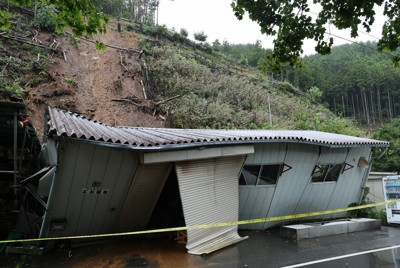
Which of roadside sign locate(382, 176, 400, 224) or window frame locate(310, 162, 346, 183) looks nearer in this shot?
window frame locate(310, 162, 346, 183)

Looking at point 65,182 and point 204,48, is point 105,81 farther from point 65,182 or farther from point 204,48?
point 204,48

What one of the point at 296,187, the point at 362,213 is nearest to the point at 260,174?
the point at 296,187

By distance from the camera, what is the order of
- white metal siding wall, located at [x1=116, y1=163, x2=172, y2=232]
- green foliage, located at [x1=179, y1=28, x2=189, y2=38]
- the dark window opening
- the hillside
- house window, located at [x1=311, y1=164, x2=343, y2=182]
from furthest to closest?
green foliage, located at [x1=179, y1=28, x2=189, y2=38]
the hillside
house window, located at [x1=311, y1=164, x2=343, y2=182]
the dark window opening
white metal siding wall, located at [x1=116, y1=163, x2=172, y2=232]

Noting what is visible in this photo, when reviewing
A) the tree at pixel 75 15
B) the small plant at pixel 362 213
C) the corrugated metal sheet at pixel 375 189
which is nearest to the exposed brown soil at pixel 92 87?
the tree at pixel 75 15

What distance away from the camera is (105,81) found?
2289 centimetres

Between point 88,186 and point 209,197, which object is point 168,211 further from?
point 88,186

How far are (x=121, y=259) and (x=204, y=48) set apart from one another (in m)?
42.7

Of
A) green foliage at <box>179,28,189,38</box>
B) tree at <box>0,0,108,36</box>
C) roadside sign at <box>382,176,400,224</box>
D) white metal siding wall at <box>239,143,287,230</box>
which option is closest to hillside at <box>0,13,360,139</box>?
green foliage at <box>179,28,189,38</box>

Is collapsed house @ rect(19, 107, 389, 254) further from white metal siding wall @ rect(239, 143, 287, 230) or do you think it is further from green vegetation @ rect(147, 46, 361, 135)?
green vegetation @ rect(147, 46, 361, 135)

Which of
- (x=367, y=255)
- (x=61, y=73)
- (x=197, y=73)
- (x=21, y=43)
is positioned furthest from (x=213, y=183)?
(x=197, y=73)

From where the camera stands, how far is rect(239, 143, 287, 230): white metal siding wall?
916 centimetres

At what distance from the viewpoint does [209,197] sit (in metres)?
7.46

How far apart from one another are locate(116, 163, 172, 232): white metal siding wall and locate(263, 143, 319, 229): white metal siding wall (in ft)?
13.0

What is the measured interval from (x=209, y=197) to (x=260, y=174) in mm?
2561
